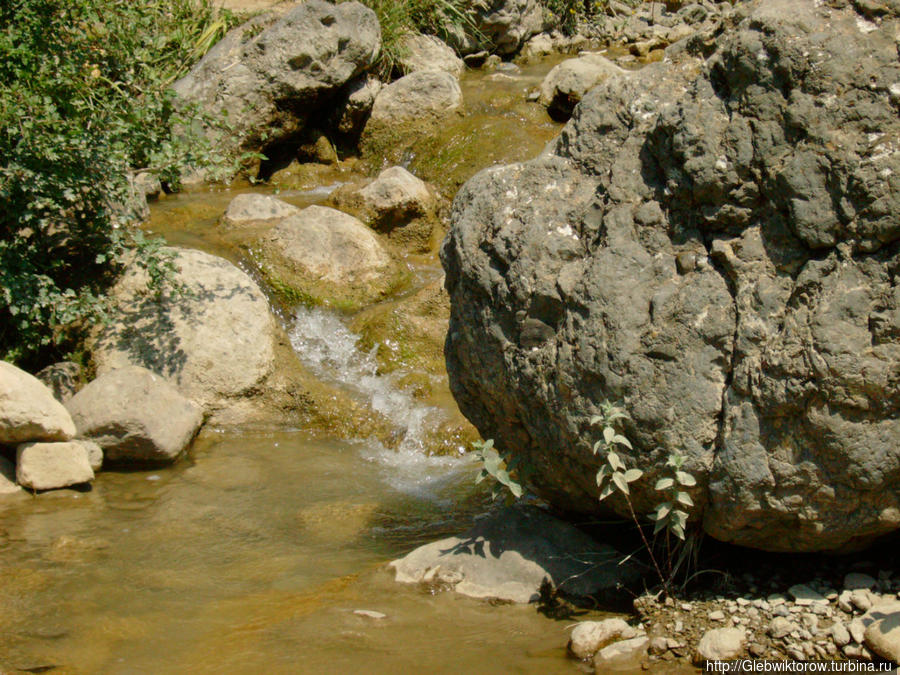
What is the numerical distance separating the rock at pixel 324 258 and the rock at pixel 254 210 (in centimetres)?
51

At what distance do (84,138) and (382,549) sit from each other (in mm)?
4005

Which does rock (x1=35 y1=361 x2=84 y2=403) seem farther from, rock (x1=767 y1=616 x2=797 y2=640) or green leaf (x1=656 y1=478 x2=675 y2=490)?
rock (x1=767 y1=616 x2=797 y2=640)

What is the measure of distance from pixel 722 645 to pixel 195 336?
196 inches

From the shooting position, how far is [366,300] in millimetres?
8141

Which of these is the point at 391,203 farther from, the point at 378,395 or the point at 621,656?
the point at 621,656

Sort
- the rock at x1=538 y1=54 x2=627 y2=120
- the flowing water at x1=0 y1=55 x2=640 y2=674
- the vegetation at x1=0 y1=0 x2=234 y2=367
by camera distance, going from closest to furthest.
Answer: the flowing water at x1=0 y1=55 x2=640 y2=674 < the vegetation at x1=0 y1=0 x2=234 y2=367 < the rock at x1=538 y1=54 x2=627 y2=120

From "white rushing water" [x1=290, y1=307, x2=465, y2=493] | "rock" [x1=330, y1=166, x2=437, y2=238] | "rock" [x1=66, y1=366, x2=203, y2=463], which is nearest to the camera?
"rock" [x1=66, y1=366, x2=203, y2=463]

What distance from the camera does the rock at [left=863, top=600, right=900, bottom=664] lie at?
3.12 metres

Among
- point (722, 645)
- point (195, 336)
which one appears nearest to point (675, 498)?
point (722, 645)

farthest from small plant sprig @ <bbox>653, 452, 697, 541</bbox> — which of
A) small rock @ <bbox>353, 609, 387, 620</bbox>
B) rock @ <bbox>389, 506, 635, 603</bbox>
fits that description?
small rock @ <bbox>353, 609, 387, 620</bbox>

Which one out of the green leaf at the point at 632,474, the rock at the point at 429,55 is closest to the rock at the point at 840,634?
the green leaf at the point at 632,474

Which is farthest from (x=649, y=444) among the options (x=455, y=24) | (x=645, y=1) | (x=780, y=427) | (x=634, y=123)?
(x=645, y=1)

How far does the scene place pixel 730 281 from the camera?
349cm

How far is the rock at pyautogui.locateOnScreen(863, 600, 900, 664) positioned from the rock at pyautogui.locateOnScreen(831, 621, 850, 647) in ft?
0.22
